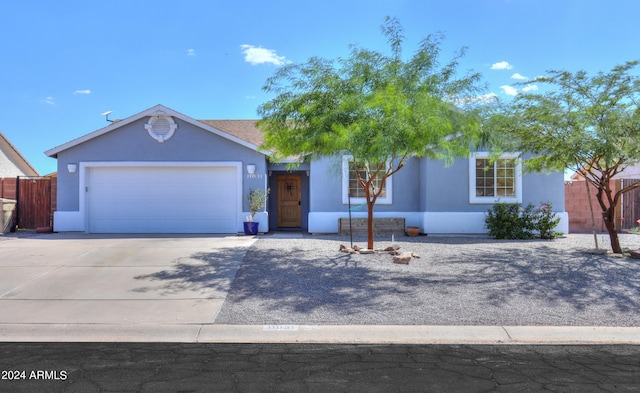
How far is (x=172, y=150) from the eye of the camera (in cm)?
1524

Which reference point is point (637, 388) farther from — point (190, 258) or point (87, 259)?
point (87, 259)

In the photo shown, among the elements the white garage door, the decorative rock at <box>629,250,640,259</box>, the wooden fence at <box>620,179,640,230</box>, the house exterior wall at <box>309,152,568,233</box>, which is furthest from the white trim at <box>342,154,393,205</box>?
the wooden fence at <box>620,179,640,230</box>

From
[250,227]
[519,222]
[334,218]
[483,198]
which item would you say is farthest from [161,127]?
[519,222]

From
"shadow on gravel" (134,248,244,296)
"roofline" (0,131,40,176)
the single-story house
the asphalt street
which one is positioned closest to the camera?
the asphalt street

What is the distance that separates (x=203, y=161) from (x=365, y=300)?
9598 mm

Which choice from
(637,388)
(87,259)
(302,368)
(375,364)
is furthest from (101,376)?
(87,259)

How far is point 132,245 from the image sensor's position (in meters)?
11.9

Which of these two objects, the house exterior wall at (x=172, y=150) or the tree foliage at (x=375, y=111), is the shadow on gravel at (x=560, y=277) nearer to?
the tree foliage at (x=375, y=111)

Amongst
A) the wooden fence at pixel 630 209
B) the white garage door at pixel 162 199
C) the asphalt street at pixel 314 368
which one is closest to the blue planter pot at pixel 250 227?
the white garage door at pixel 162 199

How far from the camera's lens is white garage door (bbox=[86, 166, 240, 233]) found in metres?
15.4

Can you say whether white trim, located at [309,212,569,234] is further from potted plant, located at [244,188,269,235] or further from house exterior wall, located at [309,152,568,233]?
potted plant, located at [244,188,269,235]

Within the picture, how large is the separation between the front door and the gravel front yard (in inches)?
233

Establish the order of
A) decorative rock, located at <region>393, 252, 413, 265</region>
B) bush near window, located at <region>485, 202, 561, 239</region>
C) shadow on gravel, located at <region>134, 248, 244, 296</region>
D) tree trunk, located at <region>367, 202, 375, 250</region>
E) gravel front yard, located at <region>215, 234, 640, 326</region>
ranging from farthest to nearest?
bush near window, located at <region>485, 202, 561, 239</region>, tree trunk, located at <region>367, 202, 375, 250</region>, decorative rock, located at <region>393, 252, 413, 265</region>, shadow on gravel, located at <region>134, 248, 244, 296</region>, gravel front yard, located at <region>215, 234, 640, 326</region>

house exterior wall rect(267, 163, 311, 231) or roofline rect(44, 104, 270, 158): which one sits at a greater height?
roofline rect(44, 104, 270, 158)
